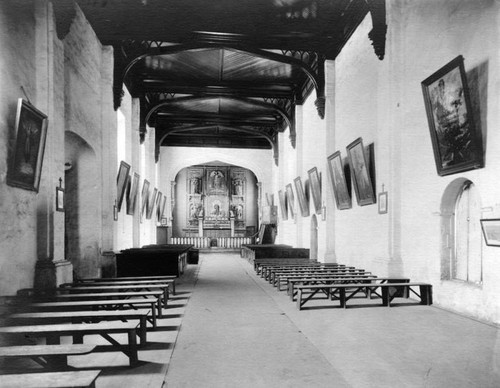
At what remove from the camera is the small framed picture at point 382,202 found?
748 cm

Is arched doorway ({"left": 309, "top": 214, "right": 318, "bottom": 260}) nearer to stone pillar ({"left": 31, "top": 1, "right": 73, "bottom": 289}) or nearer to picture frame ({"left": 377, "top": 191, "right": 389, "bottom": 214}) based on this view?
picture frame ({"left": 377, "top": 191, "right": 389, "bottom": 214})

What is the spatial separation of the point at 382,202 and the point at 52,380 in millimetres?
6541

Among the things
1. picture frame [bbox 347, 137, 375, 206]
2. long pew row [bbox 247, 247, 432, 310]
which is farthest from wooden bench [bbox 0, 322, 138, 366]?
picture frame [bbox 347, 137, 375, 206]

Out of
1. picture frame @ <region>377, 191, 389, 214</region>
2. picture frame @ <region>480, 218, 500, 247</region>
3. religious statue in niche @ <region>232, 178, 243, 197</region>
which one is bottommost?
picture frame @ <region>480, 218, 500, 247</region>

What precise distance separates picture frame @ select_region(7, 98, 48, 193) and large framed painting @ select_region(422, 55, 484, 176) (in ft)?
18.3

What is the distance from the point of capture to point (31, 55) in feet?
19.1

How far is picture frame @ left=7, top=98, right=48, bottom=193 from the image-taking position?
16.4 ft

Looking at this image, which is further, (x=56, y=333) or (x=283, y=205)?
(x=283, y=205)

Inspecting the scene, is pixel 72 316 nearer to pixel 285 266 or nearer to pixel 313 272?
pixel 313 272

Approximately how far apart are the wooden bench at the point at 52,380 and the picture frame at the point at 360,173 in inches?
266

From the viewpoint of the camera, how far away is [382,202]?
762 cm

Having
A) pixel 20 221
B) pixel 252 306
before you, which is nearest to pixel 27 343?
pixel 20 221

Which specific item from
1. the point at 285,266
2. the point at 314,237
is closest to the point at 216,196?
the point at 314,237

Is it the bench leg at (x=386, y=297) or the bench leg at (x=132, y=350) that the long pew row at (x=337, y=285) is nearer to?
the bench leg at (x=386, y=297)
